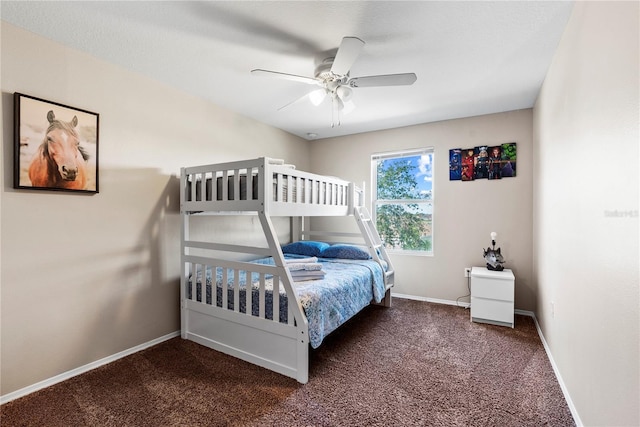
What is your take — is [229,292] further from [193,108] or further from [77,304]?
[193,108]

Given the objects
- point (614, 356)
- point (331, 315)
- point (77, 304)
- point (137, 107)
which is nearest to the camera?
point (614, 356)

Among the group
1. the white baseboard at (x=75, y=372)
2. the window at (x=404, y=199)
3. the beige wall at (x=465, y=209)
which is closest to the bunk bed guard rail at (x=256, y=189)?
the white baseboard at (x=75, y=372)

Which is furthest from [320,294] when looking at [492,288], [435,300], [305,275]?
[435,300]

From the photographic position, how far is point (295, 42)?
2.00 m

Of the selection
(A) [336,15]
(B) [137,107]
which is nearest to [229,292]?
(B) [137,107]

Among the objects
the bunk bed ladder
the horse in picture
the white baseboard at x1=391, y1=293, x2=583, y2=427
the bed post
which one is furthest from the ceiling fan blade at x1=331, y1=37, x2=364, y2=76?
the white baseboard at x1=391, y1=293, x2=583, y2=427

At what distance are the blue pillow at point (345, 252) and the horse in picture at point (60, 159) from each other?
2415mm

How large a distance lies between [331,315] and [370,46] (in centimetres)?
198

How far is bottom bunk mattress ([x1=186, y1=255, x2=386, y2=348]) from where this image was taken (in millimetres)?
2121

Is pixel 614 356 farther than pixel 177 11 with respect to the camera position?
No

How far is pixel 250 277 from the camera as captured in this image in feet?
7.48

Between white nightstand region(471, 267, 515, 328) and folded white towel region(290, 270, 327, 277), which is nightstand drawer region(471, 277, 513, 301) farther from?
folded white towel region(290, 270, 327, 277)

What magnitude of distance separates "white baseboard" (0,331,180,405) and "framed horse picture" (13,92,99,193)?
1.28 meters

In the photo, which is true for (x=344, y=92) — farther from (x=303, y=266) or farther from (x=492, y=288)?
(x=492, y=288)
